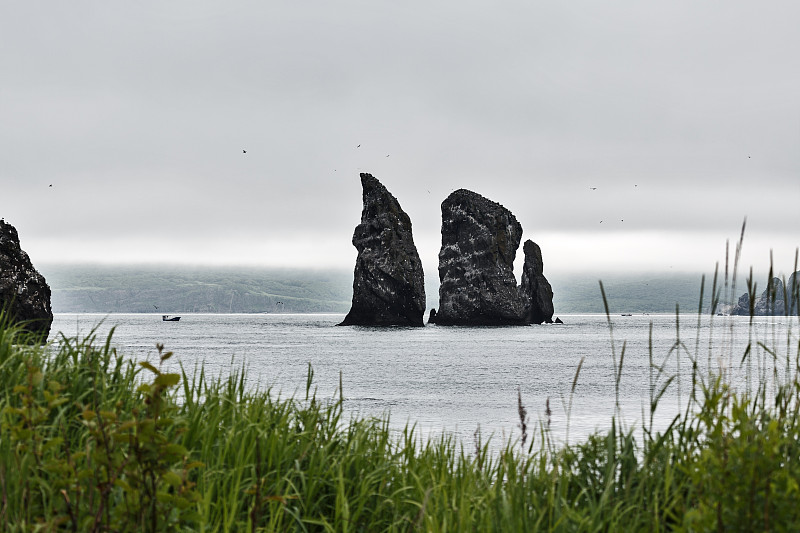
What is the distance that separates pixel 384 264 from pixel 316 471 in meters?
118

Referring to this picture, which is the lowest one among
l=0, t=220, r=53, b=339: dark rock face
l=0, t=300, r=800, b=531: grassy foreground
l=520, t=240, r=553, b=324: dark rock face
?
l=0, t=300, r=800, b=531: grassy foreground

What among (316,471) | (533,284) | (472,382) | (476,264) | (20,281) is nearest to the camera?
(316,471)

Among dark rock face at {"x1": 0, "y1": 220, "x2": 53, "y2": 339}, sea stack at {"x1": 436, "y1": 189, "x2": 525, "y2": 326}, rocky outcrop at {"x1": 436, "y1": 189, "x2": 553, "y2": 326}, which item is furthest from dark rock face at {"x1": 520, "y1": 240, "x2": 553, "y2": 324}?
dark rock face at {"x1": 0, "y1": 220, "x2": 53, "y2": 339}

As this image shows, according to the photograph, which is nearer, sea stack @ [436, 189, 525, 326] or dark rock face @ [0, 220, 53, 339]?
dark rock face @ [0, 220, 53, 339]

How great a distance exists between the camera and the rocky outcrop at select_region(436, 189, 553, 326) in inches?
5600

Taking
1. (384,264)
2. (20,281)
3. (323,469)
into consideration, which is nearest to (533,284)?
(384,264)

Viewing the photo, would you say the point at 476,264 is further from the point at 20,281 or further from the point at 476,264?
the point at 20,281

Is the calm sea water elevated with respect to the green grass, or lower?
lower

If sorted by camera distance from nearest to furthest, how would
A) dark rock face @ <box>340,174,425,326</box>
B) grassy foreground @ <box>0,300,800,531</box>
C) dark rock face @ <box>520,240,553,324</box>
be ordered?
grassy foreground @ <box>0,300,800,531</box> < dark rock face @ <box>340,174,425,326</box> < dark rock face @ <box>520,240,553,324</box>

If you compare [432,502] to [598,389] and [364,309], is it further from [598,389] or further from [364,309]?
[364,309]

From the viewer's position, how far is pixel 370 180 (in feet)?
424

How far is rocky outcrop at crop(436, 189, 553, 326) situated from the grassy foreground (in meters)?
135

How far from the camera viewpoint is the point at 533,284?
559ft

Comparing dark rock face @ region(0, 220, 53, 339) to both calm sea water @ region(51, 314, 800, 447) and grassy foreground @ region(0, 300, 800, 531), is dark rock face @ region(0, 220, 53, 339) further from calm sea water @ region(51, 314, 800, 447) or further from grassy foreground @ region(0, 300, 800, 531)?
grassy foreground @ region(0, 300, 800, 531)
